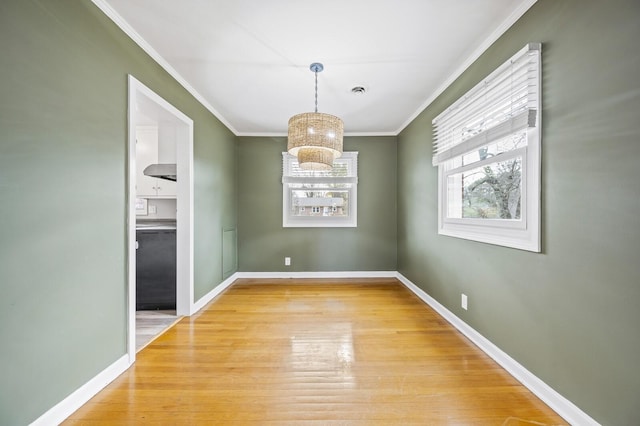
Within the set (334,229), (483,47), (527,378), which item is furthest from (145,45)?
(527,378)

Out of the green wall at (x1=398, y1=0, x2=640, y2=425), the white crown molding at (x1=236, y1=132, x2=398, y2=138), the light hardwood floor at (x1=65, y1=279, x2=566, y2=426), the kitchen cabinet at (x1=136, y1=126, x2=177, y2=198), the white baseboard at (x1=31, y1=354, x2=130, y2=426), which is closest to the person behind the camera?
the green wall at (x1=398, y1=0, x2=640, y2=425)

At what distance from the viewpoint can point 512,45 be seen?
6.09 feet

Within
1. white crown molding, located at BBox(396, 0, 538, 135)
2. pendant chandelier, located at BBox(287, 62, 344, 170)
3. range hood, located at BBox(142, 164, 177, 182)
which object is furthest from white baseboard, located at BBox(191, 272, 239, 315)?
white crown molding, located at BBox(396, 0, 538, 135)

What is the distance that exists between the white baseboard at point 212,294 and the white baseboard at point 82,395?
3.58 feet

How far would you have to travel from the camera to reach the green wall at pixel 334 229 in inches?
178

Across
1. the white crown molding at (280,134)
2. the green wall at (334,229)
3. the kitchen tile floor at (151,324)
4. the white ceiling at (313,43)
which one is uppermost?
the white ceiling at (313,43)

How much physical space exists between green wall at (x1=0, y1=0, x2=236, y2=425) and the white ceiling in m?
0.36

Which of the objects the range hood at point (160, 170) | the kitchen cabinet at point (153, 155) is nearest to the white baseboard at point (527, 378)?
the range hood at point (160, 170)

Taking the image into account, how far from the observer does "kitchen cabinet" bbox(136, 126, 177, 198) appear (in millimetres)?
3488

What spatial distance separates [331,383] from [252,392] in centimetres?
52

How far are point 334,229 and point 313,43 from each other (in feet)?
9.68

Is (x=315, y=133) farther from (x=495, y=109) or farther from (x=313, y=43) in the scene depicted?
(x=495, y=109)

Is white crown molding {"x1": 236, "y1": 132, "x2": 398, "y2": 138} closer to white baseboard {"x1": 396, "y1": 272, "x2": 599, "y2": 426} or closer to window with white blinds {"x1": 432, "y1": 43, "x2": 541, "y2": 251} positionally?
window with white blinds {"x1": 432, "y1": 43, "x2": 541, "y2": 251}

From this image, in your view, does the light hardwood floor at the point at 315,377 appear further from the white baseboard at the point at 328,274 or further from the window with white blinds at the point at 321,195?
the window with white blinds at the point at 321,195
